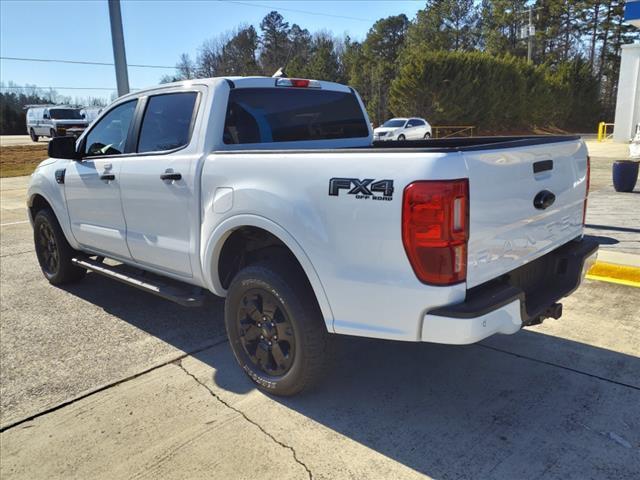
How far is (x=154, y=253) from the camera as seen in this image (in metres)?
4.04

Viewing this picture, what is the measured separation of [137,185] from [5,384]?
5.43 ft

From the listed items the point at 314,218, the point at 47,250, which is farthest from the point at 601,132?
the point at 314,218

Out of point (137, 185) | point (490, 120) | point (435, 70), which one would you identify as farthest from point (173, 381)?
point (490, 120)

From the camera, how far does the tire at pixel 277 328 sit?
300 cm

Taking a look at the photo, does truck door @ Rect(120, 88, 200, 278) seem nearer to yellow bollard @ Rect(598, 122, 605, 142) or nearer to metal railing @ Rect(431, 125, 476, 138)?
yellow bollard @ Rect(598, 122, 605, 142)

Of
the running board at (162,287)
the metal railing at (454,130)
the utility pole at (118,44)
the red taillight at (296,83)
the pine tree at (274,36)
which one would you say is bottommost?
the metal railing at (454,130)

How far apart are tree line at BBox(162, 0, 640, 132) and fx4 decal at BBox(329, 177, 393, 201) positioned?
39.5 metres

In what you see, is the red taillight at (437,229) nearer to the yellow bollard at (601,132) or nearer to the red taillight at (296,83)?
the red taillight at (296,83)

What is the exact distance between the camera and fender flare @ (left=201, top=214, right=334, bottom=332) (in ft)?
9.39

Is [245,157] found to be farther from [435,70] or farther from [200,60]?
[200,60]

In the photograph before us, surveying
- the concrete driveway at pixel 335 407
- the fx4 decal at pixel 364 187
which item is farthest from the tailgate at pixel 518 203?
the concrete driveway at pixel 335 407

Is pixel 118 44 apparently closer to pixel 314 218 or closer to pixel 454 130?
pixel 314 218

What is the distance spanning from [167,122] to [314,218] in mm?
1838

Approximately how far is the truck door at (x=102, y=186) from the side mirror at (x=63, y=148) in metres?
0.11
